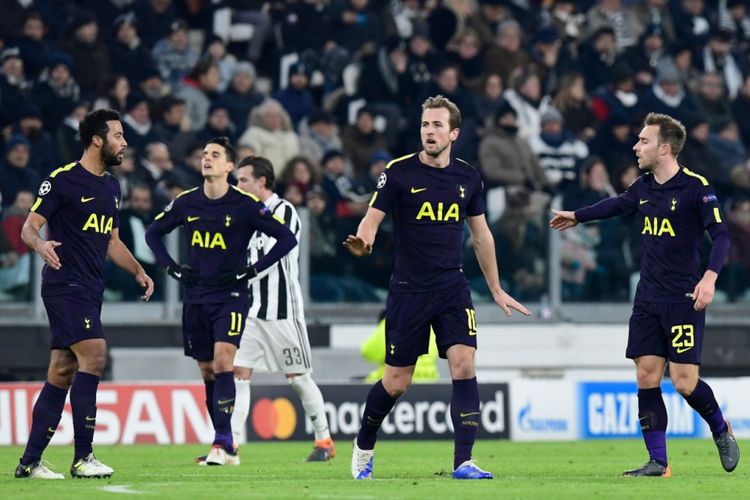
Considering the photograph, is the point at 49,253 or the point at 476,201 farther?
the point at 476,201

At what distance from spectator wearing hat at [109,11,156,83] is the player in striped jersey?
693cm

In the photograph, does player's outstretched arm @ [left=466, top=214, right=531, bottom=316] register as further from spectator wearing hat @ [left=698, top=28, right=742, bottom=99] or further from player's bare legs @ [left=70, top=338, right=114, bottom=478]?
spectator wearing hat @ [left=698, top=28, right=742, bottom=99]

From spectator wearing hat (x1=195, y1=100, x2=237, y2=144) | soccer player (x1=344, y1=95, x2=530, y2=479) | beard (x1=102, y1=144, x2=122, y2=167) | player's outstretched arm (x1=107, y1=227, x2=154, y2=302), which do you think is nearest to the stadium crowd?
spectator wearing hat (x1=195, y1=100, x2=237, y2=144)

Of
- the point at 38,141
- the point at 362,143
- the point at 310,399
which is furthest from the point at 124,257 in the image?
the point at 362,143

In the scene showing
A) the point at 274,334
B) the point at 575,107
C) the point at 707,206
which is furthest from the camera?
the point at 575,107

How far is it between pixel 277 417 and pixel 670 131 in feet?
24.6

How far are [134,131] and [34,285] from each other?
2.40m

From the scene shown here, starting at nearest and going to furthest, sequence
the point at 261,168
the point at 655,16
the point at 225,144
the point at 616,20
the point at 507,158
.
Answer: the point at 225,144
the point at 261,168
the point at 507,158
the point at 616,20
the point at 655,16

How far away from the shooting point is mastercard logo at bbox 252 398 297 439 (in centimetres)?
1803

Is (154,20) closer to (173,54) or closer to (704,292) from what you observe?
(173,54)

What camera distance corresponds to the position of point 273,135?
20.6 metres

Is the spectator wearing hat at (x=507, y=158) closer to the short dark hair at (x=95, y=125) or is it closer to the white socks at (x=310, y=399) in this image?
the white socks at (x=310, y=399)

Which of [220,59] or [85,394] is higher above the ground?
[220,59]

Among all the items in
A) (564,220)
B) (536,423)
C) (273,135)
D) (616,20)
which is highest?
(616,20)
